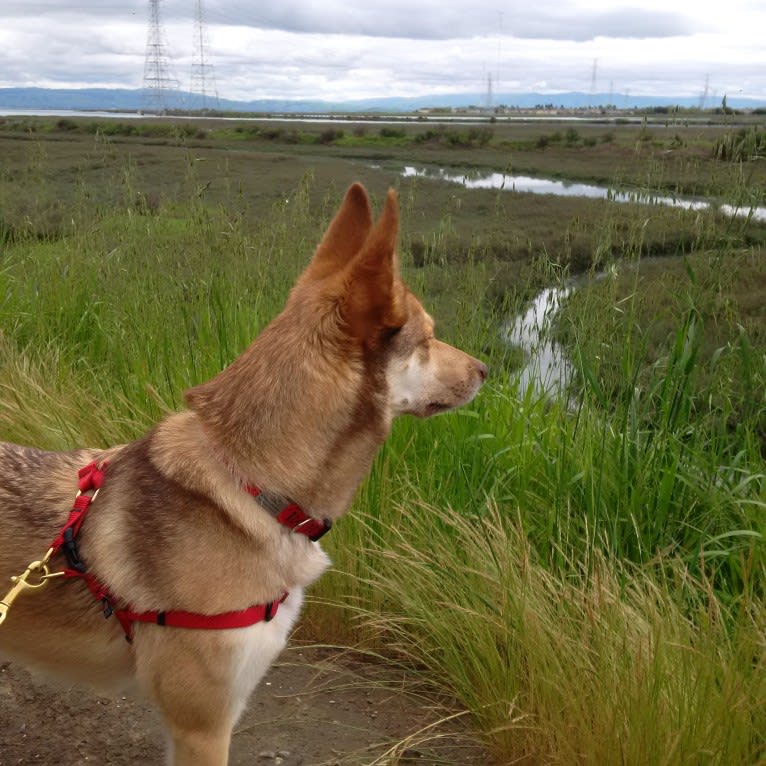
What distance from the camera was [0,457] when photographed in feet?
9.18

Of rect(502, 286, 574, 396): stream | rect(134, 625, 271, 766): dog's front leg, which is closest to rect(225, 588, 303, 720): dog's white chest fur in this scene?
rect(134, 625, 271, 766): dog's front leg

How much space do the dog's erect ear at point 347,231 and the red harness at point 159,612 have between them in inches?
31.7

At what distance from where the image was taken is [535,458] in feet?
14.2

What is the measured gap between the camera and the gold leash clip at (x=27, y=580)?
2.35 meters

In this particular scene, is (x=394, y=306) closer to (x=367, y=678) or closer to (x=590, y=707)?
(x=590, y=707)

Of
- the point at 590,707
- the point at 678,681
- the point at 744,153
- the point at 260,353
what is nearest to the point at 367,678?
the point at 590,707

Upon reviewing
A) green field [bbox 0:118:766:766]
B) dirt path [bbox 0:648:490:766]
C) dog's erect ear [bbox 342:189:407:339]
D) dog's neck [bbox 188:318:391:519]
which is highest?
dog's erect ear [bbox 342:189:407:339]

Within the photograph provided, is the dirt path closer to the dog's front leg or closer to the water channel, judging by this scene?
the dog's front leg

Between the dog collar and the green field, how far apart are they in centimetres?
92

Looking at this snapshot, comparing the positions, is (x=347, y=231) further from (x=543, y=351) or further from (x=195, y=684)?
(x=543, y=351)

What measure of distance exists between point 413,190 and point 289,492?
12.1 feet

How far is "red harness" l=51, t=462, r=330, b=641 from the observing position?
8.01ft

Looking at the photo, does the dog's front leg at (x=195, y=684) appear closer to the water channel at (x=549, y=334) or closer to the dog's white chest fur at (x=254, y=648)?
the dog's white chest fur at (x=254, y=648)

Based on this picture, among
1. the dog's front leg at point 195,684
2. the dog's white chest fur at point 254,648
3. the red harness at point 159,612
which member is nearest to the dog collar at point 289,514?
the red harness at point 159,612
